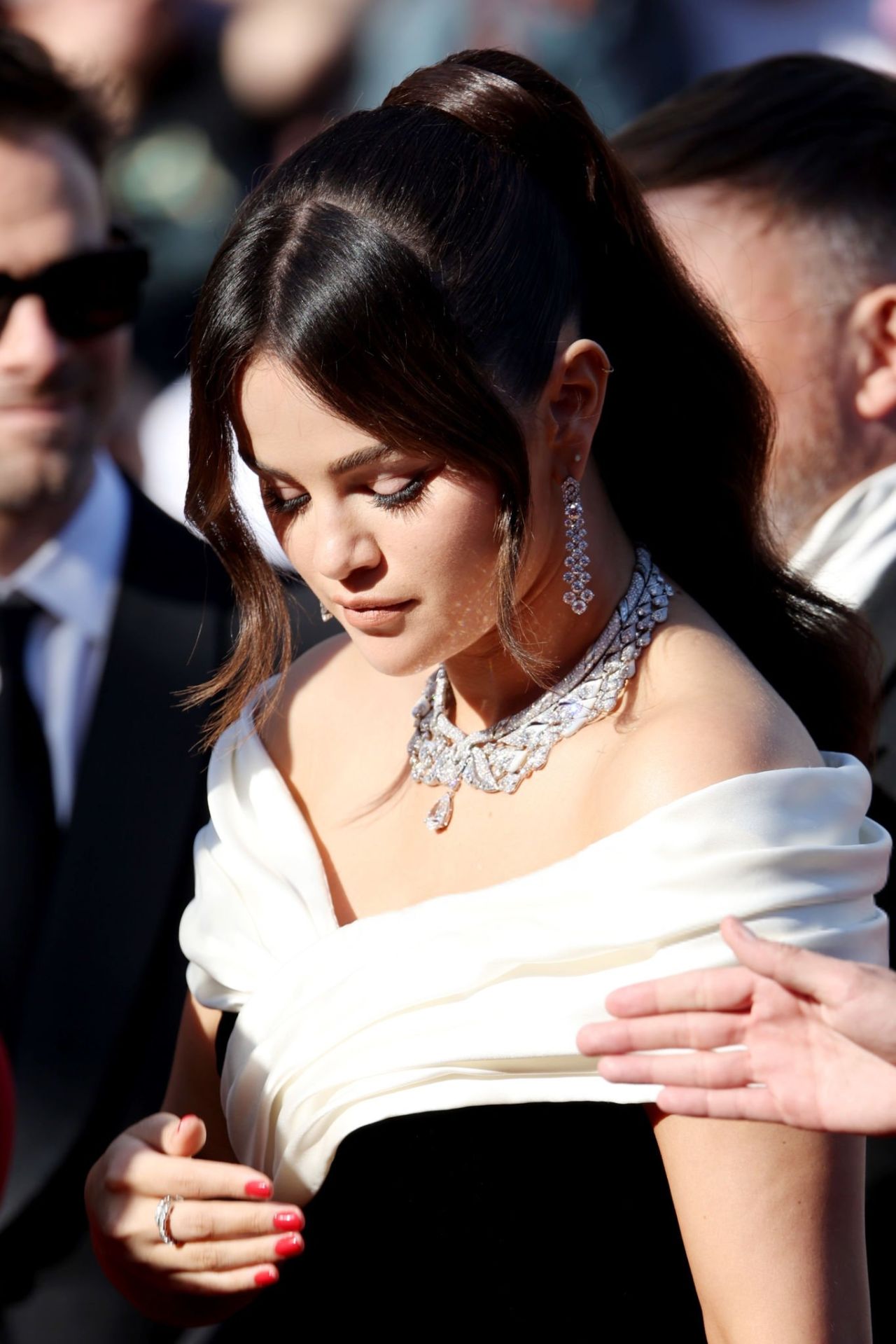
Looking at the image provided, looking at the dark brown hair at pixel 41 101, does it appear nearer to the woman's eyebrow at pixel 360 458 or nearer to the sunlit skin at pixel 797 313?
the sunlit skin at pixel 797 313

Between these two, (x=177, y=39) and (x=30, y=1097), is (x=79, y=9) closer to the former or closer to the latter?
(x=177, y=39)

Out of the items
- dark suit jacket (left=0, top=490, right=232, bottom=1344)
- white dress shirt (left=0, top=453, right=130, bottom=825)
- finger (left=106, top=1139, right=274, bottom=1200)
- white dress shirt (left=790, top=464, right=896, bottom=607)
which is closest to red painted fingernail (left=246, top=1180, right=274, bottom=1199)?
finger (left=106, top=1139, right=274, bottom=1200)

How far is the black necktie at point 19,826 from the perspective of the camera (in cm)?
207

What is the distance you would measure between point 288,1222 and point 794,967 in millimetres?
536

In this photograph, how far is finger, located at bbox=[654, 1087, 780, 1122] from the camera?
966 millimetres

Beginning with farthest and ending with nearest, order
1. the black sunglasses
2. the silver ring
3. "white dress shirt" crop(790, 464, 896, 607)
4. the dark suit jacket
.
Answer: the black sunglasses < the dark suit jacket < "white dress shirt" crop(790, 464, 896, 607) < the silver ring

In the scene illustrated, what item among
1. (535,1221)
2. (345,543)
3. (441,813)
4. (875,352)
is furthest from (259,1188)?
(875,352)

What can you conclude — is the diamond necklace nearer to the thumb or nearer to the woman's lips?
the woman's lips

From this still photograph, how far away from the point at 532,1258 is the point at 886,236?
1321 mm

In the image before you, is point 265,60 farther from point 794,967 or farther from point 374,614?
point 794,967

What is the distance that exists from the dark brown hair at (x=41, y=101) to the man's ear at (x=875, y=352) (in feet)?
4.45

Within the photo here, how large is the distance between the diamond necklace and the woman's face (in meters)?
0.13

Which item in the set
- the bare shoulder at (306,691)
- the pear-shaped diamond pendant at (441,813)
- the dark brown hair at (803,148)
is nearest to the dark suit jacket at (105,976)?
the bare shoulder at (306,691)

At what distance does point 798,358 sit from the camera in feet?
5.94
